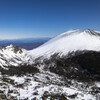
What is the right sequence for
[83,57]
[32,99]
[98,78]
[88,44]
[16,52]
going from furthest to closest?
[88,44], [16,52], [83,57], [98,78], [32,99]

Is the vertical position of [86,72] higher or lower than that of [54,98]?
lower

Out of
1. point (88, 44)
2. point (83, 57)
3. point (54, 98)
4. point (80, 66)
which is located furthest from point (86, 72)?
point (54, 98)

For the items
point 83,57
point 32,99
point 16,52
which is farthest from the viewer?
point 16,52

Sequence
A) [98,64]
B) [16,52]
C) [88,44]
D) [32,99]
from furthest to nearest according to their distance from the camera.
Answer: [88,44] → [16,52] → [98,64] → [32,99]

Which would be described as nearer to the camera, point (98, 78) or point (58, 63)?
point (98, 78)

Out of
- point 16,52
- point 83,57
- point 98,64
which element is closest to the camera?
point 98,64

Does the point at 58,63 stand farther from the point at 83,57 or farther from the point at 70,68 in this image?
the point at 83,57

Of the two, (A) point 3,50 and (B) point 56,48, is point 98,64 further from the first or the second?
(A) point 3,50

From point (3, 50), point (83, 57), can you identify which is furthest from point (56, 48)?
point (3, 50)

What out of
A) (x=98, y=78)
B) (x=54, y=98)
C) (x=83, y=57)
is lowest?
(x=98, y=78)
